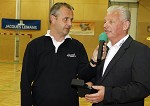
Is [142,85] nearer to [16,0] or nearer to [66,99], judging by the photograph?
[66,99]

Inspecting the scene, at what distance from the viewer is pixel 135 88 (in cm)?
189

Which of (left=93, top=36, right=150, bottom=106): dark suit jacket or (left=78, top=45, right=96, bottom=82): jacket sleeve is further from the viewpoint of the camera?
(left=78, top=45, right=96, bottom=82): jacket sleeve

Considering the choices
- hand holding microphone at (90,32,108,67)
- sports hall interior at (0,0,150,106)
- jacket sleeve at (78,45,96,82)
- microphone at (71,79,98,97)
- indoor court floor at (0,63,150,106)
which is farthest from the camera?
sports hall interior at (0,0,150,106)

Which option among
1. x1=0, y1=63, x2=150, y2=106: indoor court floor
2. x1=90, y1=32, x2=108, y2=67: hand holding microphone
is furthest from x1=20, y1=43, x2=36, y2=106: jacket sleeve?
x1=0, y1=63, x2=150, y2=106: indoor court floor

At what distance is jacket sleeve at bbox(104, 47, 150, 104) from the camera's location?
1.89 metres

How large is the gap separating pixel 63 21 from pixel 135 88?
0.99 meters

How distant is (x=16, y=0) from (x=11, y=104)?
7.63m

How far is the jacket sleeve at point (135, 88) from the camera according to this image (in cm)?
189

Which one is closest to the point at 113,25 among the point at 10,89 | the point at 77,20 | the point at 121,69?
the point at 121,69

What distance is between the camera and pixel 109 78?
82.3 inches

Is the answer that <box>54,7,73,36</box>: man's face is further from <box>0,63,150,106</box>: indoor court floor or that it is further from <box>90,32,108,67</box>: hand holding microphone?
<box>0,63,150,106</box>: indoor court floor

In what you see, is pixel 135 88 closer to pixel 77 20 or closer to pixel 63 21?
pixel 63 21

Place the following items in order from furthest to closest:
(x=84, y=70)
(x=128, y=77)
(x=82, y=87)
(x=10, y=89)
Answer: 1. (x=10, y=89)
2. (x=84, y=70)
3. (x=128, y=77)
4. (x=82, y=87)

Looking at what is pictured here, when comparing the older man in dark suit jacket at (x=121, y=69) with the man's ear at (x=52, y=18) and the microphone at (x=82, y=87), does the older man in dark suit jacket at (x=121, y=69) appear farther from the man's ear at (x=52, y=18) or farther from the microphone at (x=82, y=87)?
the man's ear at (x=52, y=18)
